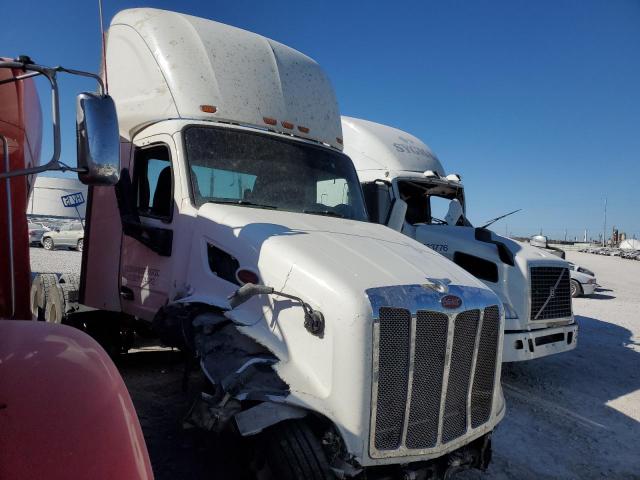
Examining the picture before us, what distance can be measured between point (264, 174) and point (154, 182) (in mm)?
1126

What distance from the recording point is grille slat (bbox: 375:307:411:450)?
281cm

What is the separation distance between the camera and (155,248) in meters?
4.25

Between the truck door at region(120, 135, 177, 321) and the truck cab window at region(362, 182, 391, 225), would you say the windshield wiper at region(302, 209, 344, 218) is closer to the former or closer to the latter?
the truck door at region(120, 135, 177, 321)

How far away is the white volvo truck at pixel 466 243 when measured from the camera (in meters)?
6.75

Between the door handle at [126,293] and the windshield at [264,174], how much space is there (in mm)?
1398

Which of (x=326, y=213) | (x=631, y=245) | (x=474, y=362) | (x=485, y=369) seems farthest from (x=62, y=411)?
(x=631, y=245)

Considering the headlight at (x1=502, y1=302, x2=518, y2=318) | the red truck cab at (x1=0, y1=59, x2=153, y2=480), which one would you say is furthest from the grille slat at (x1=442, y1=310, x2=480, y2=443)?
the headlight at (x1=502, y1=302, x2=518, y2=318)

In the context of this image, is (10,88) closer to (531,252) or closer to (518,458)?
(518,458)

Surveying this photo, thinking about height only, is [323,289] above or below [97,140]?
below

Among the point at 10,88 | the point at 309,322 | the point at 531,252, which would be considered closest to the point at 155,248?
the point at 10,88

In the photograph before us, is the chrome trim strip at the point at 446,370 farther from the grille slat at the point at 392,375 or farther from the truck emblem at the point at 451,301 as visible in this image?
the grille slat at the point at 392,375

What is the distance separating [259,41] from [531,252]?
16.6 ft

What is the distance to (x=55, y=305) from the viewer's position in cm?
561

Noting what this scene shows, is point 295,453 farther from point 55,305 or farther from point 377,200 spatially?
point 377,200
